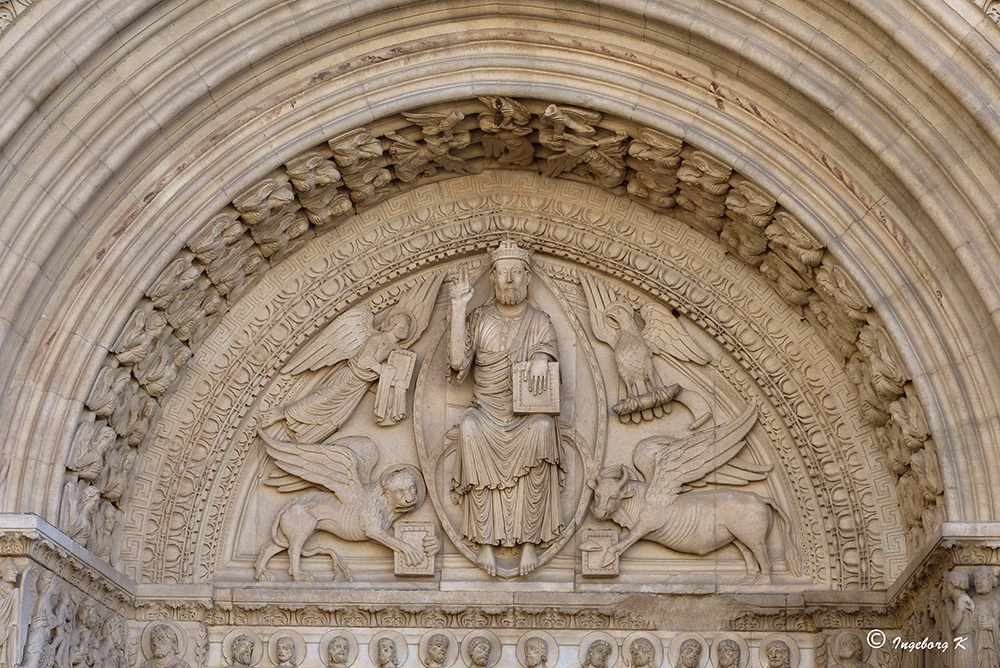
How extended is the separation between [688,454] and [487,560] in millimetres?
1499

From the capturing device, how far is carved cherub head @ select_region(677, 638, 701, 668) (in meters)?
9.91

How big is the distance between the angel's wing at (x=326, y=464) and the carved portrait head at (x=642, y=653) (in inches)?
79.5

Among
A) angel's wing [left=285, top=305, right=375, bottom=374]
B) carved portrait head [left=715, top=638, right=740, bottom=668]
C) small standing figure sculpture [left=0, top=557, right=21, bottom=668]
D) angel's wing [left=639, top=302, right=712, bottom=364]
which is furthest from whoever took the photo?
angel's wing [left=285, top=305, right=375, bottom=374]

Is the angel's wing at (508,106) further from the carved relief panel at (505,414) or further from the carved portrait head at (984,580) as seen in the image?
the carved portrait head at (984,580)

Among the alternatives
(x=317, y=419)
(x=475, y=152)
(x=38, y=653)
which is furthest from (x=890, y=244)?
(x=38, y=653)

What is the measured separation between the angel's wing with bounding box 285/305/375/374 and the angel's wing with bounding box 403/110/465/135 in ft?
4.58

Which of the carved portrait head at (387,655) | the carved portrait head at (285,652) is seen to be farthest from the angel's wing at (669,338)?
the carved portrait head at (285,652)

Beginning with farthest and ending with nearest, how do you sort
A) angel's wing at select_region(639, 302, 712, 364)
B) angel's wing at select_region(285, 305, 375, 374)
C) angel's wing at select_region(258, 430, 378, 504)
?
angel's wing at select_region(285, 305, 375, 374) < angel's wing at select_region(639, 302, 712, 364) < angel's wing at select_region(258, 430, 378, 504)

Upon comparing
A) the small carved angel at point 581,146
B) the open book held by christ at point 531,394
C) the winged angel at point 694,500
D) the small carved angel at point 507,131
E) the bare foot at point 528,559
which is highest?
the small carved angel at point 507,131

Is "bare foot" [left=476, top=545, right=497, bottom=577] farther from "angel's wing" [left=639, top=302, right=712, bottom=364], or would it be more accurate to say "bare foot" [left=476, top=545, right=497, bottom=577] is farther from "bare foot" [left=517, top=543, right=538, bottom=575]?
"angel's wing" [left=639, top=302, right=712, bottom=364]

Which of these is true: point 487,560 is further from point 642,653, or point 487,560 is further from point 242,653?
point 242,653

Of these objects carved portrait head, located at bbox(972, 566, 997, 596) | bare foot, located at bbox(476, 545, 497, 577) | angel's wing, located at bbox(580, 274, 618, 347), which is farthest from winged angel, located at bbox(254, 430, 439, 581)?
carved portrait head, located at bbox(972, 566, 997, 596)

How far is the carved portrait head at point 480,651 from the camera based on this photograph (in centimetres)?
995

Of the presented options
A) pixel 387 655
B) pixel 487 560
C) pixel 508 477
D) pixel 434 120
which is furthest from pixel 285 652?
pixel 434 120
